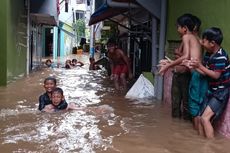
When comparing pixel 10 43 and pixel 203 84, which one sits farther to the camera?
pixel 10 43

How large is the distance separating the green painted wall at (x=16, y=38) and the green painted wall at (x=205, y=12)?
18.1 feet

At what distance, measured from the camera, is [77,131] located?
268 inches

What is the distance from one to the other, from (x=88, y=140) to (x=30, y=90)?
6.84m

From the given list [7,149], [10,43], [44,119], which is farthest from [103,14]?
[7,149]

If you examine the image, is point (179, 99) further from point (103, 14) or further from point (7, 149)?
point (103, 14)

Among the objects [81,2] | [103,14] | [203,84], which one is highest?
[81,2]

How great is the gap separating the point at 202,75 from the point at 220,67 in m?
0.46

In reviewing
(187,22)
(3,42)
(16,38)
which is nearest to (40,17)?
(16,38)

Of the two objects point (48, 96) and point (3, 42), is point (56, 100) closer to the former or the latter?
point (48, 96)

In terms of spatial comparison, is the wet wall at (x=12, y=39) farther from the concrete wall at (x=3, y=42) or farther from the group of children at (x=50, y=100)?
the group of children at (x=50, y=100)

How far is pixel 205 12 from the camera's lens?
7617mm

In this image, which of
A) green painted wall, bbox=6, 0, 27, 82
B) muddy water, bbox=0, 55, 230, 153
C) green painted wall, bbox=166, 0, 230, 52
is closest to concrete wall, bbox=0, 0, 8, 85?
green painted wall, bbox=6, 0, 27, 82

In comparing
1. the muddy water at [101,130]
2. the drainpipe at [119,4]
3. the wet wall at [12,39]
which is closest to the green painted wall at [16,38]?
the wet wall at [12,39]

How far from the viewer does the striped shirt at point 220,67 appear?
6.12 meters
